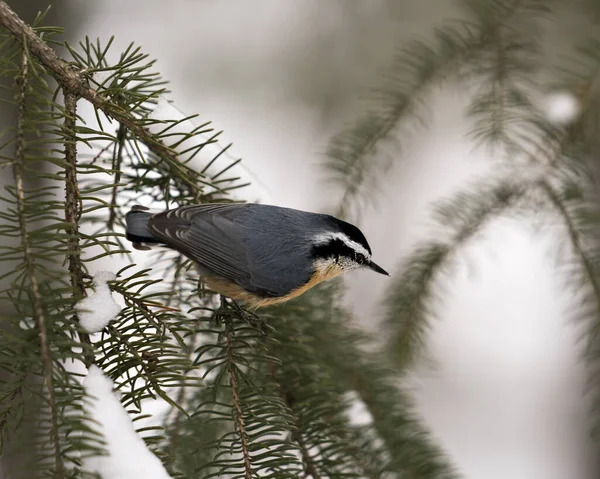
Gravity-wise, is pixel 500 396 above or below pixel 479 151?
below

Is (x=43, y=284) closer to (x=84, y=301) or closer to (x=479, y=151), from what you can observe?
(x=84, y=301)

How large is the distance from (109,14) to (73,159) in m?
2.68

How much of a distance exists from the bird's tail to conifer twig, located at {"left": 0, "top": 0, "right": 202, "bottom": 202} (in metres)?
0.30

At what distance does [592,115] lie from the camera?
167 centimetres

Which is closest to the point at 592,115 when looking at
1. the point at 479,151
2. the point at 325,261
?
the point at 325,261

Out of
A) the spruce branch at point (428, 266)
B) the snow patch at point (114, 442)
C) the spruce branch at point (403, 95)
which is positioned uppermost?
the spruce branch at point (403, 95)

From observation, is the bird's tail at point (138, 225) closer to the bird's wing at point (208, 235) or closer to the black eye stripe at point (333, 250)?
the bird's wing at point (208, 235)

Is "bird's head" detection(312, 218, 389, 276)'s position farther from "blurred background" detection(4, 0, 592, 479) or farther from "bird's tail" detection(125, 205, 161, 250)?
"blurred background" detection(4, 0, 592, 479)

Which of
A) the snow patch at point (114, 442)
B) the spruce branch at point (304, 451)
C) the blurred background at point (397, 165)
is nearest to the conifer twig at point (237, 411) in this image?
the spruce branch at point (304, 451)

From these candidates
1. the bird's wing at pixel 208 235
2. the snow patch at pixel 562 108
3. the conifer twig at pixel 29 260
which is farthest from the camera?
the snow patch at pixel 562 108

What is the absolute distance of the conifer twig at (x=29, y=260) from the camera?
29.0 inches

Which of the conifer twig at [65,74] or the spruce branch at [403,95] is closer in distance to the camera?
the conifer twig at [65,74]

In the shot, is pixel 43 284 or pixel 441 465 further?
pixel 441 465

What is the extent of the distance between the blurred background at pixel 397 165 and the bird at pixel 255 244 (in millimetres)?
1185
